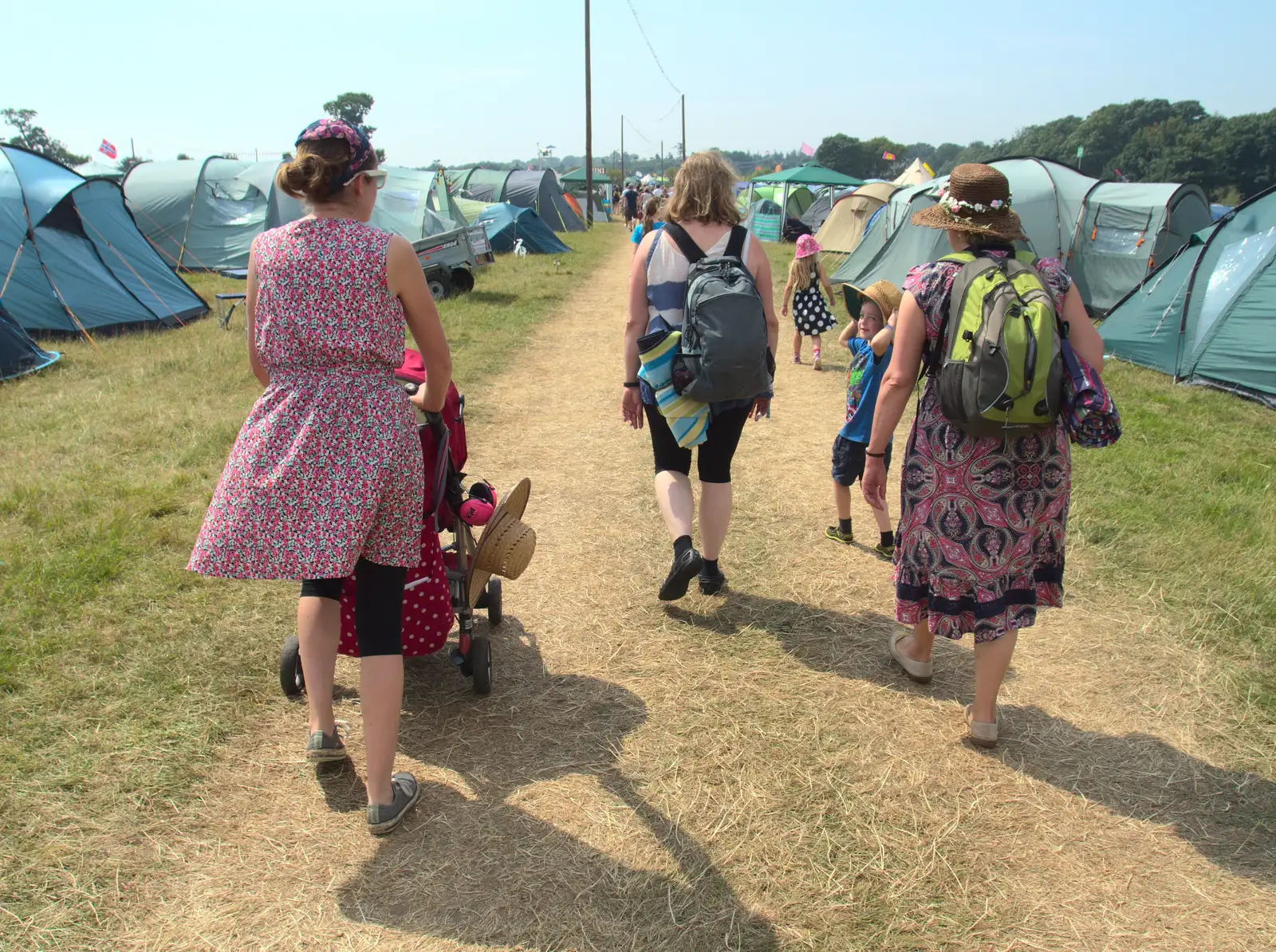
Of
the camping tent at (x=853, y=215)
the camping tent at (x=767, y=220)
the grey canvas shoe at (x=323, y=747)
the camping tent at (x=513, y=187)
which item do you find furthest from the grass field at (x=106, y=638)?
the camping tent at (x=767, y=220)

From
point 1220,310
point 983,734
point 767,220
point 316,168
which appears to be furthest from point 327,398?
point 767,220

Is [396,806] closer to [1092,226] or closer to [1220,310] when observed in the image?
[1220,310]

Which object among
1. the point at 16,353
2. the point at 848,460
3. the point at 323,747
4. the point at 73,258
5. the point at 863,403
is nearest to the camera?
the point at 323,747

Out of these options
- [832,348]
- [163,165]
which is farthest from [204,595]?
[163,165]

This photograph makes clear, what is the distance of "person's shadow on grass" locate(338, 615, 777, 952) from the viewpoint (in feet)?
6.77

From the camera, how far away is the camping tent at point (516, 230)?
19.5m

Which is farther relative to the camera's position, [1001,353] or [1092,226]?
[1092,226]

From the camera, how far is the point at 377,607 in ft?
7.13

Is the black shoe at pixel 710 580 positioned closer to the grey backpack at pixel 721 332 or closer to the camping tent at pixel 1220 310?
the grey backpack at pixel 721 332

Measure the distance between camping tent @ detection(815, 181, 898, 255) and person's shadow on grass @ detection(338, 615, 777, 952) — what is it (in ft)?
58.0

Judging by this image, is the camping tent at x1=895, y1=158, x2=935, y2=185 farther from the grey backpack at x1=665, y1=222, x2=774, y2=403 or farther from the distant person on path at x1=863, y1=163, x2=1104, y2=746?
the distant person on path at x1=863, y1=163, x2=1104, y2=746

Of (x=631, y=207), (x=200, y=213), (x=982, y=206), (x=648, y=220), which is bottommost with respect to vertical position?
(x=982, y=206)

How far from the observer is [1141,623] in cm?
359

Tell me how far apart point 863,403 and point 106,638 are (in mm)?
3322
